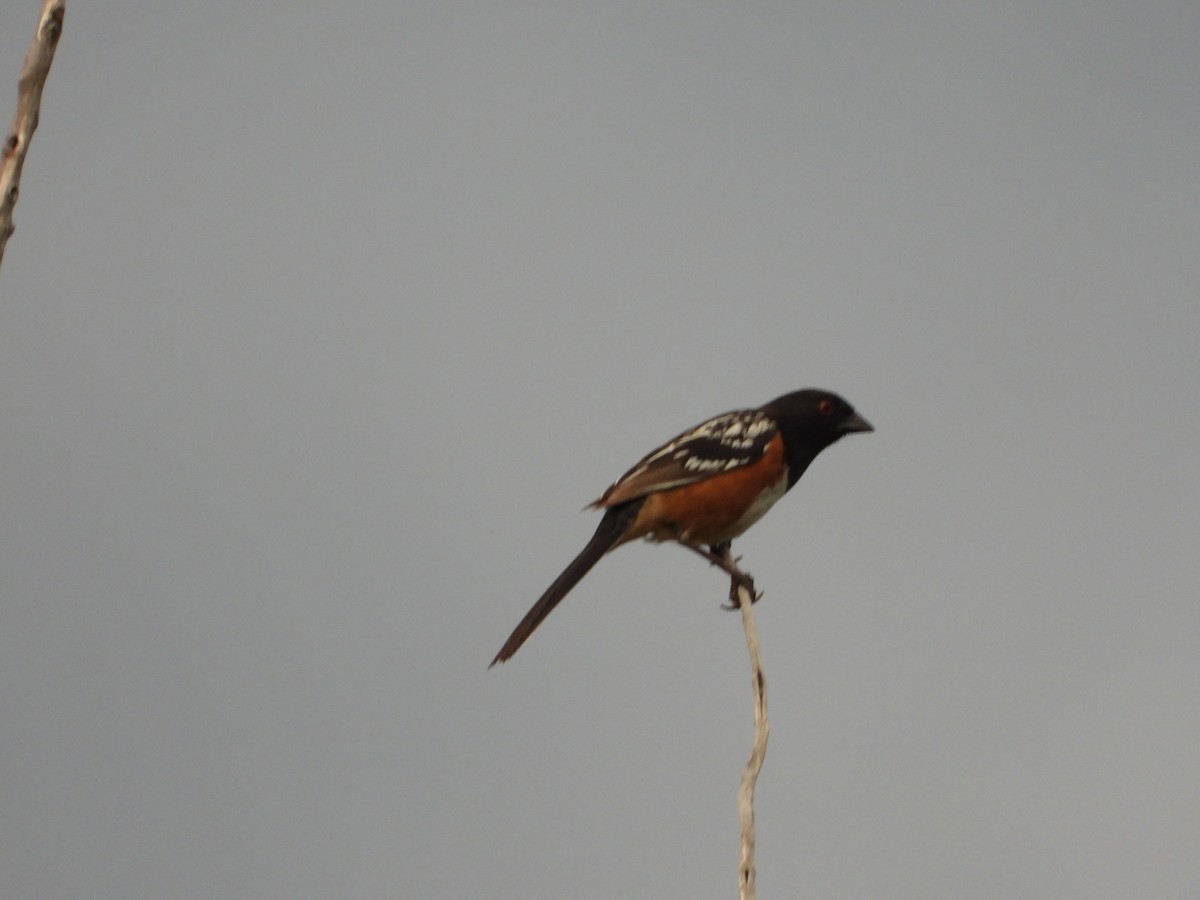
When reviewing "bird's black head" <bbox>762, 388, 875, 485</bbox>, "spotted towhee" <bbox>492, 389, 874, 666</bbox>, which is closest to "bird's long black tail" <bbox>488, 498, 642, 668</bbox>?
"spotted towhee" <bbox>492, 389, 874, 666</bbox>

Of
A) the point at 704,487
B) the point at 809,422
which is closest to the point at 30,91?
the point at 704,487

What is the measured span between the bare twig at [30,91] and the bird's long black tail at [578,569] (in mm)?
2975

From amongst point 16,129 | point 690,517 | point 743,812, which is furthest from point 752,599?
point 16,129

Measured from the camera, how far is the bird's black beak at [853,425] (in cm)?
712

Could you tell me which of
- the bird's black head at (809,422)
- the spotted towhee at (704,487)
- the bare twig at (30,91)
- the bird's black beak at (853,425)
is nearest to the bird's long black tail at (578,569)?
the spotted towhee at (704,487)

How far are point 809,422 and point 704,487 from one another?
765 mm

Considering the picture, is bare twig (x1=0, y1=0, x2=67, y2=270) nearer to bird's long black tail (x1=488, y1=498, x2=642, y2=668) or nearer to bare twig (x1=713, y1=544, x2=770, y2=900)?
bare twig (x1=713, y1=544, x2=770, y2=900)

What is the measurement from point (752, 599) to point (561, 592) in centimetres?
76

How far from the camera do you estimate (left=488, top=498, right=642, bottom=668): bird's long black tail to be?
228 inches

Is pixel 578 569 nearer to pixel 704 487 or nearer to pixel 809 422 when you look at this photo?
pixel 704 487

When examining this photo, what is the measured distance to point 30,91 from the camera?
10.0 ft

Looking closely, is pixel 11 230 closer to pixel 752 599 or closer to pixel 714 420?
pixel 752 599

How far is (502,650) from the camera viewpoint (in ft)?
18.8

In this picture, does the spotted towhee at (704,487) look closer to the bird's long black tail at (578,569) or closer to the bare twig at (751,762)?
the bird's long black tail at (578,569)
